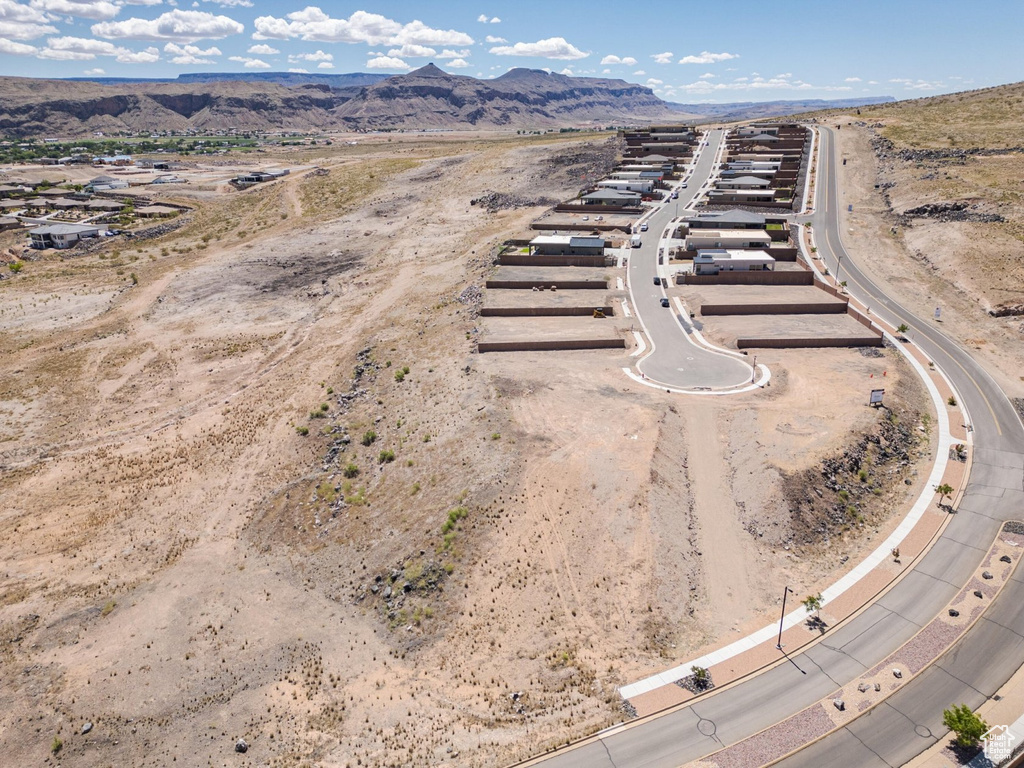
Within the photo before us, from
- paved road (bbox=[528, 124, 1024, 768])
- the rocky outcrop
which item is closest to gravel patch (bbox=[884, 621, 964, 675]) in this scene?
paved road (bbox=[528, 124, 1024, 768])

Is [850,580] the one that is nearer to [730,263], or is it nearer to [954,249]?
[730,263]

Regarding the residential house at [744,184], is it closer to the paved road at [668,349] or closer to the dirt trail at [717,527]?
the paved road at [668,349]

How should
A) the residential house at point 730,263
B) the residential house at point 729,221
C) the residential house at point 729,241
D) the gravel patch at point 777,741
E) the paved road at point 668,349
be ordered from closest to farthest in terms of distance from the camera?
the gravel patch at point 777,741
the paved road at point 668,349
the residential house at point 730,263
the residential house at point 729,241
the residential house at point 729,221

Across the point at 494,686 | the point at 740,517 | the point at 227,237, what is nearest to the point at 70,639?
the point at 494,686

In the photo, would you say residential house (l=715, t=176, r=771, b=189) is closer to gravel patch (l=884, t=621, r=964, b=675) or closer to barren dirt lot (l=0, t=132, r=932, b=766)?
barren dirt lot (l=0, t=132, r=932, b=766)

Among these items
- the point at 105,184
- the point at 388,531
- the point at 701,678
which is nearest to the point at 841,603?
the point at 701,678

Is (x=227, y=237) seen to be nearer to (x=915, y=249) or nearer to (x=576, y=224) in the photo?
(x=576, y=224)

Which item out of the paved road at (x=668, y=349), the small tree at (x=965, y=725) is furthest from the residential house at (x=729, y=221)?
the small tree at (x=965, y=725)
